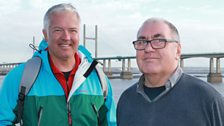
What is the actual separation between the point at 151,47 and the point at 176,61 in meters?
0.27

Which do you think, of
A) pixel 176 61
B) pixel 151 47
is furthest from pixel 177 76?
pixel 151 47

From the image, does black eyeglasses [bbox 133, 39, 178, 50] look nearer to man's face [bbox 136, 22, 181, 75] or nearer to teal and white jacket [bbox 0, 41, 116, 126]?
man's face [bbox 136, 22, 181, 75]

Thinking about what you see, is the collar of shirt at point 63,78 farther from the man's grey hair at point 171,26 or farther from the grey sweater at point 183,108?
the man's grey hair at point 171,26

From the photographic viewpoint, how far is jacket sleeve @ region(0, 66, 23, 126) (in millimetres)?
3113

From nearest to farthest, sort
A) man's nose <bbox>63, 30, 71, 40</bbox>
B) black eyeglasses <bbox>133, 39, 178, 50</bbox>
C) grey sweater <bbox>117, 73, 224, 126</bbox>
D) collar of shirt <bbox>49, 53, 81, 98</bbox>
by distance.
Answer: grey sweater <bbox>117, 73, 224, 126</bbox>, black eyeglasses <bbox>133, 39, 178, 50</bbox>, man's nose <bbox>63, 30, 71, 40</bbox>, collar of shirt <bbox>49, 53, 81, 98</bbox>

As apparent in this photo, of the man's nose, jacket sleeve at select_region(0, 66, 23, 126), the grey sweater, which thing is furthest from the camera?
the man's nose

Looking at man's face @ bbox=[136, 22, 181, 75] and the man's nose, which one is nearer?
man's face @ bbox=[136, 22, 181, 75]

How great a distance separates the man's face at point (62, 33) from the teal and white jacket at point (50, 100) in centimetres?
19

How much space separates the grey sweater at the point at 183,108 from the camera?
→ 8.63ft

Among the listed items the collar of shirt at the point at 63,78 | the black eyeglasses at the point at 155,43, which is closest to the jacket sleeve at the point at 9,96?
the collar of shirt at the point at 63,78

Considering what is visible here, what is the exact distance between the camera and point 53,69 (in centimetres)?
340

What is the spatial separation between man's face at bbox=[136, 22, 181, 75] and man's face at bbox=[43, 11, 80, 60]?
2.44 feet

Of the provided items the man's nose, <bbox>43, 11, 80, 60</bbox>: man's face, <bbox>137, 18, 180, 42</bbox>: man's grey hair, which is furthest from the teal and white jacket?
<bbox>137, 18, 180, 42</bbox>: man's grey hair

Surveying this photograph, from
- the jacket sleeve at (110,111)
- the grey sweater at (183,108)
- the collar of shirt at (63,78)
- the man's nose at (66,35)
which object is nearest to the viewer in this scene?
the grey sweater at (183,108)
